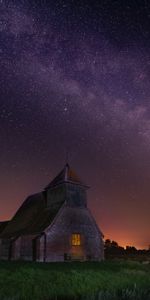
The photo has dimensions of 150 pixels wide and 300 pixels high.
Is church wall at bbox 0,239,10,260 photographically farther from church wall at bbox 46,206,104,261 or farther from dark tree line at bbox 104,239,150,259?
dark tree line at bbox 104,239,150,259

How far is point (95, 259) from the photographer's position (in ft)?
131

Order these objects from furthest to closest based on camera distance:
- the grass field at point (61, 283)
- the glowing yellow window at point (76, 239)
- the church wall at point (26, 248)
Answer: the glowing yellow window at point (76, 239), the church wall at point (26, 248), the grass field at point (61, 283)

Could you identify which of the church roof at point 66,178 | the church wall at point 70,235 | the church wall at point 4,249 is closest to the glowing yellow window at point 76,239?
the church wall at point 70,235

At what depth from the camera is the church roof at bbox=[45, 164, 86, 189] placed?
134 feet

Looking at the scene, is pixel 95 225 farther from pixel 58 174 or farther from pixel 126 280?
pixel 126 280

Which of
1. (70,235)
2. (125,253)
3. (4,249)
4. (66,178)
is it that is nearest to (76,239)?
(70,235)

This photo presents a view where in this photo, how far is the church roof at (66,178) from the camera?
4078 cm

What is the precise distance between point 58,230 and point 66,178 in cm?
658

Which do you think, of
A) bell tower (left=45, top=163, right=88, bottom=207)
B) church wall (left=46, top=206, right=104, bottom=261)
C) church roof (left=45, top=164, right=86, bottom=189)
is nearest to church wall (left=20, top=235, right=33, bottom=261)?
church wall (left=46, top=206, right=104, bottom=261)

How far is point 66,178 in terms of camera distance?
40.6 metres

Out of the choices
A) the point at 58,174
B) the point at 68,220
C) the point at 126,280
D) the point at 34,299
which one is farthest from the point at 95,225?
the point at 34,299

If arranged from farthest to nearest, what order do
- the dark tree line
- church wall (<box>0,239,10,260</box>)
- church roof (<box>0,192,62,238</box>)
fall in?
1. the dark tree line
2. church wall (<box>0,239,10,260</box>)
3. church roof (<box>0,192,62,238</box>)

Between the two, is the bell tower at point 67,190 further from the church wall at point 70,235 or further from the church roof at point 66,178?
the church wall at point 70,235

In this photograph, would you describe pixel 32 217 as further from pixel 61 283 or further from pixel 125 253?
pixel 125 253
